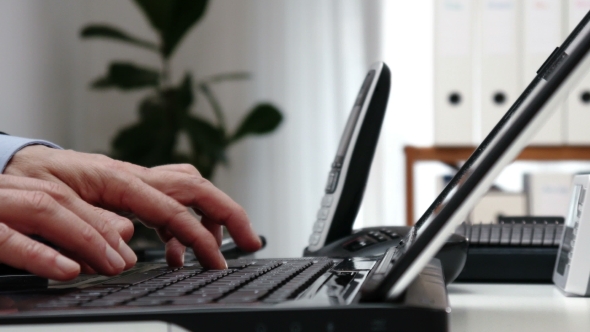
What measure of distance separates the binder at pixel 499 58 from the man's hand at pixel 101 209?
1.26m

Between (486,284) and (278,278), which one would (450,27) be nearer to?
(486,284)

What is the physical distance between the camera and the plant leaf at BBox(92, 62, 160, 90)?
2.55 meters

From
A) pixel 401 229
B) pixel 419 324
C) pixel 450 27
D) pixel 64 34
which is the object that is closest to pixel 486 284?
pixel 401 229

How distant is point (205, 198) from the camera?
0.67 metres

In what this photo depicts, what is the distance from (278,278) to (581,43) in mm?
229

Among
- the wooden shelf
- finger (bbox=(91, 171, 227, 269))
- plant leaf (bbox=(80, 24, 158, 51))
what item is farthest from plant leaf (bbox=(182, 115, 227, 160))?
finger (bbox=(91, 171, 227, 269))

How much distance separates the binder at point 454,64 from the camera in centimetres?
181

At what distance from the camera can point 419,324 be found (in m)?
0.29

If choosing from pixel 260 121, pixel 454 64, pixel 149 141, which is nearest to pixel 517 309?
pixel 454 64

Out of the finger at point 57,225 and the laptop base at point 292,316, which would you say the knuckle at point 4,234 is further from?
the laptop base at point 292,316

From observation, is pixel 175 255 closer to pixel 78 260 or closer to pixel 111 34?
pixel 78 260

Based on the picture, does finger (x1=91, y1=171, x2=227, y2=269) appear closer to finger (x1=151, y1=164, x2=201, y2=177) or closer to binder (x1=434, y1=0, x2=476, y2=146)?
finger (x1=151, y1=164, x2=201, y2=177)

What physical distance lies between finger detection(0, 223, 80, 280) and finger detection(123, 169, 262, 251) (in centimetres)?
21

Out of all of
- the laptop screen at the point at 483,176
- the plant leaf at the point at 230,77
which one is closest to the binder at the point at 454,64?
the plant leaf at the point at 230,77
